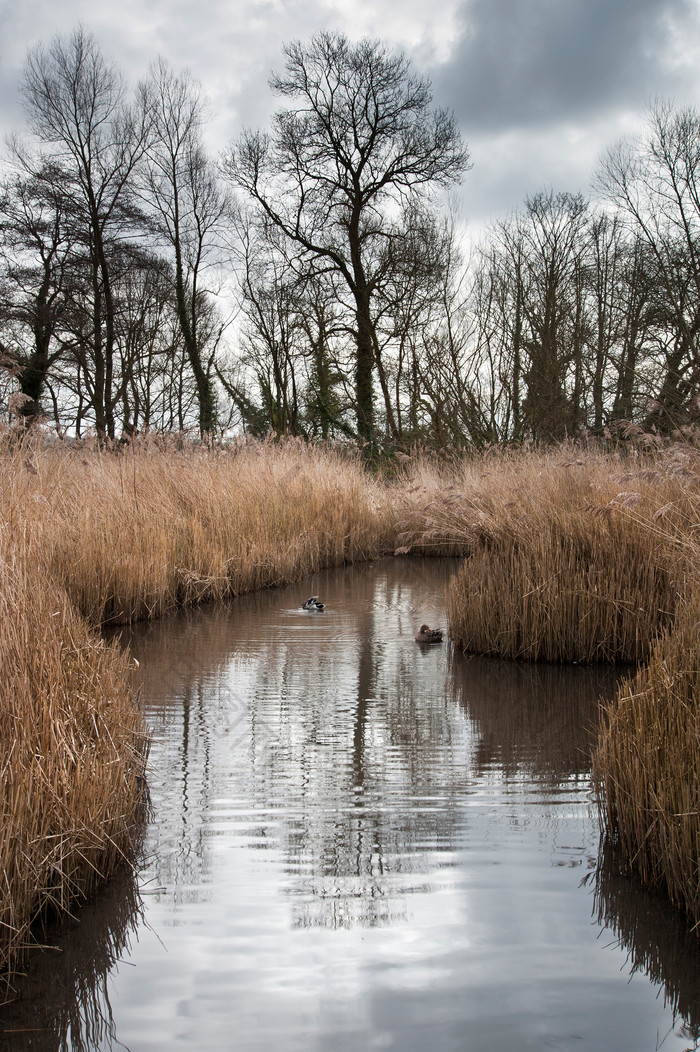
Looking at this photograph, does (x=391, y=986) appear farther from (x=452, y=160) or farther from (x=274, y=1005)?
(x=452, y=160)

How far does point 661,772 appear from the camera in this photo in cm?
254

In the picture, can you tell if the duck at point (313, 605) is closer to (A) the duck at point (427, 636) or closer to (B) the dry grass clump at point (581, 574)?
(A) the duck at point (427, 636)

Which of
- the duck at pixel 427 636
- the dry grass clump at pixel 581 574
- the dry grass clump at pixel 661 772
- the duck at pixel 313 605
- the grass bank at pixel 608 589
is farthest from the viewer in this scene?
the duck at pixel 313 605

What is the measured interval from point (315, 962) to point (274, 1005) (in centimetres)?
18

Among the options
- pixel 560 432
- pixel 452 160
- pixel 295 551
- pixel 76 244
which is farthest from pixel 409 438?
pixel 295 551

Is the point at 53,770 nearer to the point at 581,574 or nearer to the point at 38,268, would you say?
the point at 581,574

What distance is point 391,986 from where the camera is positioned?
80.5 inches

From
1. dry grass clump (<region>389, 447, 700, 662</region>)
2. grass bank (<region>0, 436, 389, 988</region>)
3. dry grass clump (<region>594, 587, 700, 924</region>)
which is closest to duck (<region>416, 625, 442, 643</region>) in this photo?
dry grass clump (<region>389, 447, 700, 662</region>)

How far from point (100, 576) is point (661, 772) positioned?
5.06 metres

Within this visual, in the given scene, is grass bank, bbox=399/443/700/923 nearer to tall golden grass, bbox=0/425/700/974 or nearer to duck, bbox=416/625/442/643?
tall golden grass, bbox=0/425/700/974

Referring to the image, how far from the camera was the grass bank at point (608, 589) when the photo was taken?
287 cm

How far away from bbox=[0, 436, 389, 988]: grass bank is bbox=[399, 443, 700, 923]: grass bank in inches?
67.8

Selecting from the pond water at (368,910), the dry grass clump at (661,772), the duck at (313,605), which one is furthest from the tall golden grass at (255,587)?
the duck at (313,605)

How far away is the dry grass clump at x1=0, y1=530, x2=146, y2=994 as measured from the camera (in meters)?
2.17
